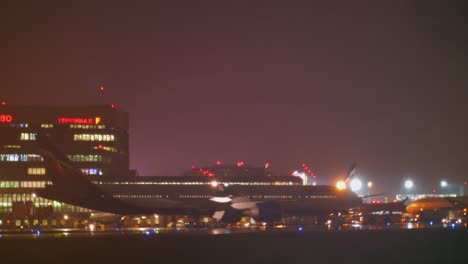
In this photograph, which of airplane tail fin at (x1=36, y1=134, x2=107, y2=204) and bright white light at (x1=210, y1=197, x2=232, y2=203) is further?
bright white light at (x1=210, y1=197, x2=232, y2=203)

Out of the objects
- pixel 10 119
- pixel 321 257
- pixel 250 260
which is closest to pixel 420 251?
pixel 321 257

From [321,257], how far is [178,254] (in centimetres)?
798

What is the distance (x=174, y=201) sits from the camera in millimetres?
89312

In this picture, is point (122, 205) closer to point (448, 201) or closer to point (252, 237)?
point (252, 237)

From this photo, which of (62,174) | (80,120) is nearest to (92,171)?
(80,120)

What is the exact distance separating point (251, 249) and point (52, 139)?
374 ft

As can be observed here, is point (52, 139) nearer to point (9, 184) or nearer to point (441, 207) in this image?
point (9, 184)

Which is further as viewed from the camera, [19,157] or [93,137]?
[93,137]

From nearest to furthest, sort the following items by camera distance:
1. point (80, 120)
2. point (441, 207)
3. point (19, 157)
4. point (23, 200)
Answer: point (441, 207) → point (23, 200) → point (19, 157) → point (80, 120)

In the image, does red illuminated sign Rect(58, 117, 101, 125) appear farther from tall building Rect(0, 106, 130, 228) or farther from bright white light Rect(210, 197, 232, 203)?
bright white light Rect(210, 197, 232, 203)

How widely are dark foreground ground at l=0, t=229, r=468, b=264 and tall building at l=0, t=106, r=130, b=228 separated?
284 ft

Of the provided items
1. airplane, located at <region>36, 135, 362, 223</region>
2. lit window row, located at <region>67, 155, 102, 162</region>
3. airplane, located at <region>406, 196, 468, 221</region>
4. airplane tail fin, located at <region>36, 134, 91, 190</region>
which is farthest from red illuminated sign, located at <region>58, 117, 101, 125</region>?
airplane, located at <region>406, 196, 468, 221</region>

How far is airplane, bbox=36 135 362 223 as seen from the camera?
269ft

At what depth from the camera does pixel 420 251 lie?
4003 centimetres
